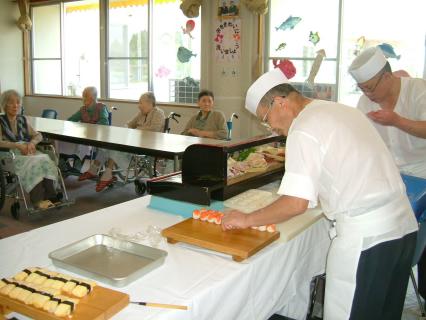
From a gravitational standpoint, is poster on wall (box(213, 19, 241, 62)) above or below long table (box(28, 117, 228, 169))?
above

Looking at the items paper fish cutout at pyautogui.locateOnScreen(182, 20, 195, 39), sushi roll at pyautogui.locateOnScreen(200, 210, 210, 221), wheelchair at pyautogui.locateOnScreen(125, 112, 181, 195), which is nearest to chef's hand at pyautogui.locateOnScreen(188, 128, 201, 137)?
wheelchair at pyautogui.locateOnScreen(125, 112, 181, 195)

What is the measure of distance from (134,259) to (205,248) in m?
0.24

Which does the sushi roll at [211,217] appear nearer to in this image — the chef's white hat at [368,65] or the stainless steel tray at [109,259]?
the stainless steel tray at [109,259]

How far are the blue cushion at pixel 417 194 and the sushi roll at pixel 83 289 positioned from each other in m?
1.33

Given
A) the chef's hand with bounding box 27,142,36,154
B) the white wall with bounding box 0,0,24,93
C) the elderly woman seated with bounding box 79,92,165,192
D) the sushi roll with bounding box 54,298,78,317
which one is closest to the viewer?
the sushi roll with bounding box 54,298,78,317

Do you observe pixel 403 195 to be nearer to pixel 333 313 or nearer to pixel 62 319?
pixel 333 313

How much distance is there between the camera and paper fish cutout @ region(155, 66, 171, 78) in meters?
6.91

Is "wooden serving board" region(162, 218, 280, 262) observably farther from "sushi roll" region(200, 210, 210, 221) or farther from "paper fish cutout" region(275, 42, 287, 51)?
"paper fish cutout" region(275, 42, 287, 51)

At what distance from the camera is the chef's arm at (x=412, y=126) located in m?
1.92

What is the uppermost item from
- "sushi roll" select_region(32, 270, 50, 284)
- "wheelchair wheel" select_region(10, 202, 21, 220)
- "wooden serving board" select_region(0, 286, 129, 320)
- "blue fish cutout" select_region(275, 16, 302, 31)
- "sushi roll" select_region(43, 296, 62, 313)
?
"blue fish cutout" select_region(275, 16, 302, 31)

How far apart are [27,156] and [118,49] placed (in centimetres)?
391

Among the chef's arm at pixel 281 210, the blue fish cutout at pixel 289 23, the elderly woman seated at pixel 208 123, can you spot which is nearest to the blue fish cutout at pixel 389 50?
the blue fish cutout at pixel 289 23

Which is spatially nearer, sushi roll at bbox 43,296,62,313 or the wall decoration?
sushi roll at bbox 43,296,62,313

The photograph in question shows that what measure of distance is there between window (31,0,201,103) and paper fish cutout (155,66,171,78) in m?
0.02
